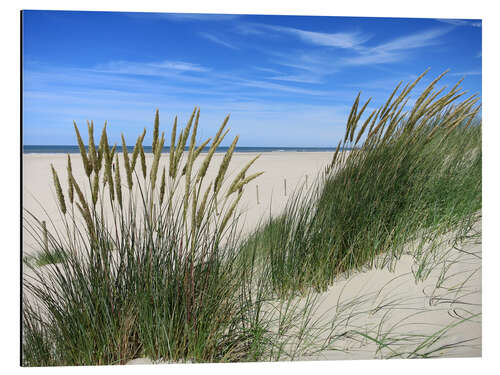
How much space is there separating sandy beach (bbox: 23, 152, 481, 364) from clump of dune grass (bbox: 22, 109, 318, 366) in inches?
8.4

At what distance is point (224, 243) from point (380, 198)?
0.89 meters

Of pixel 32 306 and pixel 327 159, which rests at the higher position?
pixel 327 159

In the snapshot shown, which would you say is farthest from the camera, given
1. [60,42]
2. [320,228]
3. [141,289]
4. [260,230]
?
[260,230]

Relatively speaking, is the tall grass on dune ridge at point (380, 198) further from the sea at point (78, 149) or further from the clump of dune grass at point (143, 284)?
the clump of dune grass at point (143, 284)

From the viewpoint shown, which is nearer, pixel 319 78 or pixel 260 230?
pixel 319 78

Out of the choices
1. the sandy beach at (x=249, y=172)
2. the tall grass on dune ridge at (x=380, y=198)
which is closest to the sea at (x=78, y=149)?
the sandy beach at (x=249, y=172)

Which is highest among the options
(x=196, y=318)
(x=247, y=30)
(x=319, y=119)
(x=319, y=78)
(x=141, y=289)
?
(x=247, y=30)

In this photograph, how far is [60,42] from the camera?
2260 millimetres

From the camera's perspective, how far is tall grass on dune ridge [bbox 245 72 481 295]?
7.83ft

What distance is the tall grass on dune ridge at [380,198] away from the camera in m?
2.39

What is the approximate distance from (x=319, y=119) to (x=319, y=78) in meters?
0.22

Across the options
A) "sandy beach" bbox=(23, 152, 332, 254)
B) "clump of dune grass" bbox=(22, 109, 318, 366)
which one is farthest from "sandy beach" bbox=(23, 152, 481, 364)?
"clump of dune grass" bbox=(22, 109, 318, 366)
